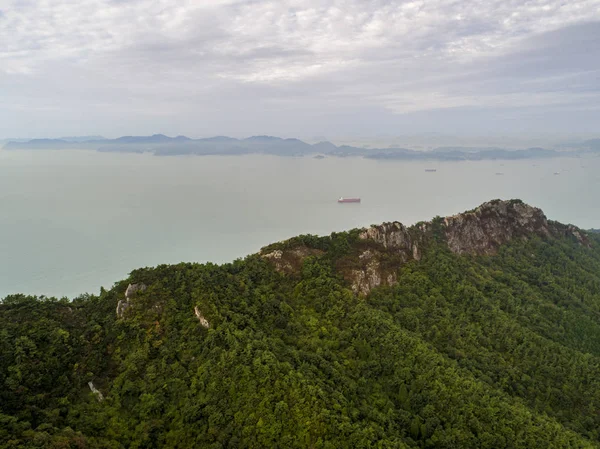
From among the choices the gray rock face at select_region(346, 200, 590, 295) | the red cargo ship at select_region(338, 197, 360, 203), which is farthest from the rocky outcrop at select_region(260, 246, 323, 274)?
the red cargo ship at select_region(338, 197, 360, 203)

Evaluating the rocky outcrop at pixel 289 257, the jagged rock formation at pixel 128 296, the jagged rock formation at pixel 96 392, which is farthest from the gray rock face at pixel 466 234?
the jagged rock formation at pixel 96 392

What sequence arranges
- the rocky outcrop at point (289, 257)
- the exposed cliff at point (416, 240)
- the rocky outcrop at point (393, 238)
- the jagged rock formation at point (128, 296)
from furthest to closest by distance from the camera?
1. the rocky outcrop at point (393, 238)
2. the exposed cliff at point (416, 240)
3. the rocky outcrop at point (289, 257)
4. the jagged rock formation at point (128, 296)

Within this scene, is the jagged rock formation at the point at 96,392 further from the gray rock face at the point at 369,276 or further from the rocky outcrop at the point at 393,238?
the rocky outcrop at the point at 393,238

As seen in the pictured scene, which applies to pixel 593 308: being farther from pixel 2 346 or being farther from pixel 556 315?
pixel 2 346

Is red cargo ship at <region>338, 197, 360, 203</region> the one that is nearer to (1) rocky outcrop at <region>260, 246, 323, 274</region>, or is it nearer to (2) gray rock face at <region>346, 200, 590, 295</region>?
(2) gray rock face at <region>346, 200, 590, 295</region>

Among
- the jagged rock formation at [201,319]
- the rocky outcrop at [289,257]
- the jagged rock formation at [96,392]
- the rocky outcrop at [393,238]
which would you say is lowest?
the jagged rock formation at [96,392]

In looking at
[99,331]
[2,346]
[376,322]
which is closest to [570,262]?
[376,322]

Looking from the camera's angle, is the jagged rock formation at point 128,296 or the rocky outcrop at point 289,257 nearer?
the jagged rock formation at point 128,296
